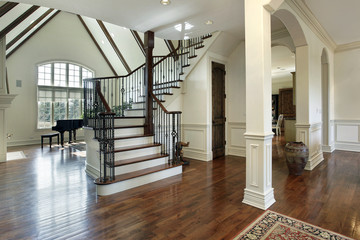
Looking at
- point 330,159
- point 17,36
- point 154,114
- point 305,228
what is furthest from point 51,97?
point 330,159

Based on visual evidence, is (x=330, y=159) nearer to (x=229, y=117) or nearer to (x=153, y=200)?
(x=229, y=117)

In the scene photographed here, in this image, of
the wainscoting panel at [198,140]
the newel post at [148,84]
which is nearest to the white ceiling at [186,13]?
the newel post at [148,84]

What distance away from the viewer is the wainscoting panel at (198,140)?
16.3ft

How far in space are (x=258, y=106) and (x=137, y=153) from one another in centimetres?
241

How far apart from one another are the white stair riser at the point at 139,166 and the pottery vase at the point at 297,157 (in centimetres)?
246

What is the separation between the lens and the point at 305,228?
79.4 inches

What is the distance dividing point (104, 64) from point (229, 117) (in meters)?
7.51

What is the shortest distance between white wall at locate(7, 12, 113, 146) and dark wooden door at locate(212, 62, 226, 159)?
6.89 metres

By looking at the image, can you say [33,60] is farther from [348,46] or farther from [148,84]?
[348,46]

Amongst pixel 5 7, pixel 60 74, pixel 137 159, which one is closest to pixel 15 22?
pixel 5 7

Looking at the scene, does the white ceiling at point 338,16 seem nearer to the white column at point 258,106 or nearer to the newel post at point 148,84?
the white column at point 258,106

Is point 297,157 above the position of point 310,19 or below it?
below

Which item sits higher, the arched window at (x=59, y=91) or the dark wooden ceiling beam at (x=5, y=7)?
the dark wooden ceiling beam at (x=5, y=7)

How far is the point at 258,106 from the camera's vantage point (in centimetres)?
255
